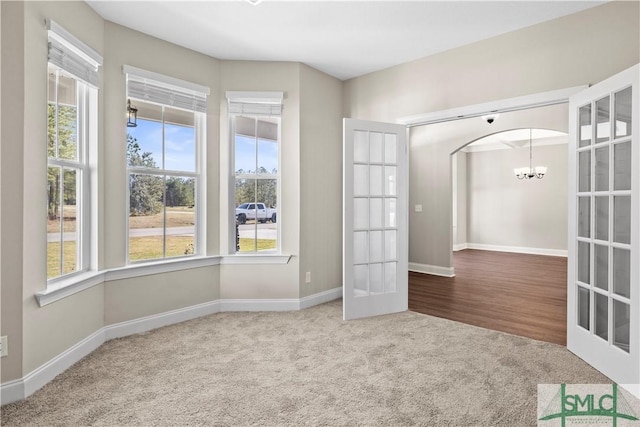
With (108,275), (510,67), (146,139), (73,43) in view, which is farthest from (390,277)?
(73,43)

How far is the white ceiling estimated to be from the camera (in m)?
2.94

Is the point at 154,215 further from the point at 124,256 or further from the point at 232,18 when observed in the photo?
the point at 232,18

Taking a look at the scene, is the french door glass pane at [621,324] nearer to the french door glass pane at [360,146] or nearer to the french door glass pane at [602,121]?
the french door glass pane at [602,121]

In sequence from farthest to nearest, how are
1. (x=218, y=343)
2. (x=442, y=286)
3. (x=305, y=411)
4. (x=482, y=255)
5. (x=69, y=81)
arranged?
(x=482, y=255) < (x=442, y=286) < (x=218, y=343) < (x=69, y=81) < (x=305, y=411)

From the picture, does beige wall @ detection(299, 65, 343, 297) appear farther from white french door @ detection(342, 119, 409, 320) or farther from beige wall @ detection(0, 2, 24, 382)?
beige wall @ detection(0, 2, 24, 382)

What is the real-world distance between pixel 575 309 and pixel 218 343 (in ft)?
9.46

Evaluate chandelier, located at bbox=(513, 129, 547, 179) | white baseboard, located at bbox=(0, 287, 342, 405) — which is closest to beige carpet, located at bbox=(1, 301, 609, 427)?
white baseboard, located at bbox=(0, 287, 342, 405)

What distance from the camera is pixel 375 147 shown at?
3939 millimetres

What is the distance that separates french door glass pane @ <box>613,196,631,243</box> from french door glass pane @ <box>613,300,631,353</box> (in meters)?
0.44

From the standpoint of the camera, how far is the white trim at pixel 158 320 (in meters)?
3.26

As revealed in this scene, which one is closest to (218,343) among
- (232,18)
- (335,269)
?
(335,269)

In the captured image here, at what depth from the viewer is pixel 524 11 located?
3.03 m

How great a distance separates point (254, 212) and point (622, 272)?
3.23 metres

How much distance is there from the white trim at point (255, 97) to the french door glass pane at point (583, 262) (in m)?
3.12
